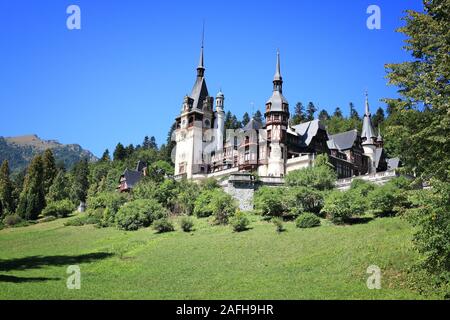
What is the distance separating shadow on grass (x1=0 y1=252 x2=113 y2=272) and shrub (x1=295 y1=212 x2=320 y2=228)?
1600 centimetres

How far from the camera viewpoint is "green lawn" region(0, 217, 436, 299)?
22953mm

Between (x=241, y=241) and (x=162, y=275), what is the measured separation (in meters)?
11.0

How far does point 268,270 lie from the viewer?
28078mm

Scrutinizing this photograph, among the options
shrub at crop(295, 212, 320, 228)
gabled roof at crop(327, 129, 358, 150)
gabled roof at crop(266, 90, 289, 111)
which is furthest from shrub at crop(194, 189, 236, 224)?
gabled roof at crop(327, 129, 358, 150)

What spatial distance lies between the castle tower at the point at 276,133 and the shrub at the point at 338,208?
74.7 feet

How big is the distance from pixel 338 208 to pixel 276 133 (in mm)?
26772

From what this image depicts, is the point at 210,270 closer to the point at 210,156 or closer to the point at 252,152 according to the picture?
the point at 252,152

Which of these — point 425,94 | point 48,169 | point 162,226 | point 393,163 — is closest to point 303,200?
point 162,226

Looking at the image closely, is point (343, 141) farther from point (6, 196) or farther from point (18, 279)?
point (6, 196)

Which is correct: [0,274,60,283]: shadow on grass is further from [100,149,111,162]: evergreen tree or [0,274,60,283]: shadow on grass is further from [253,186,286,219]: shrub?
[100,149,111,162]: evergreen tree

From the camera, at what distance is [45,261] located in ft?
118
